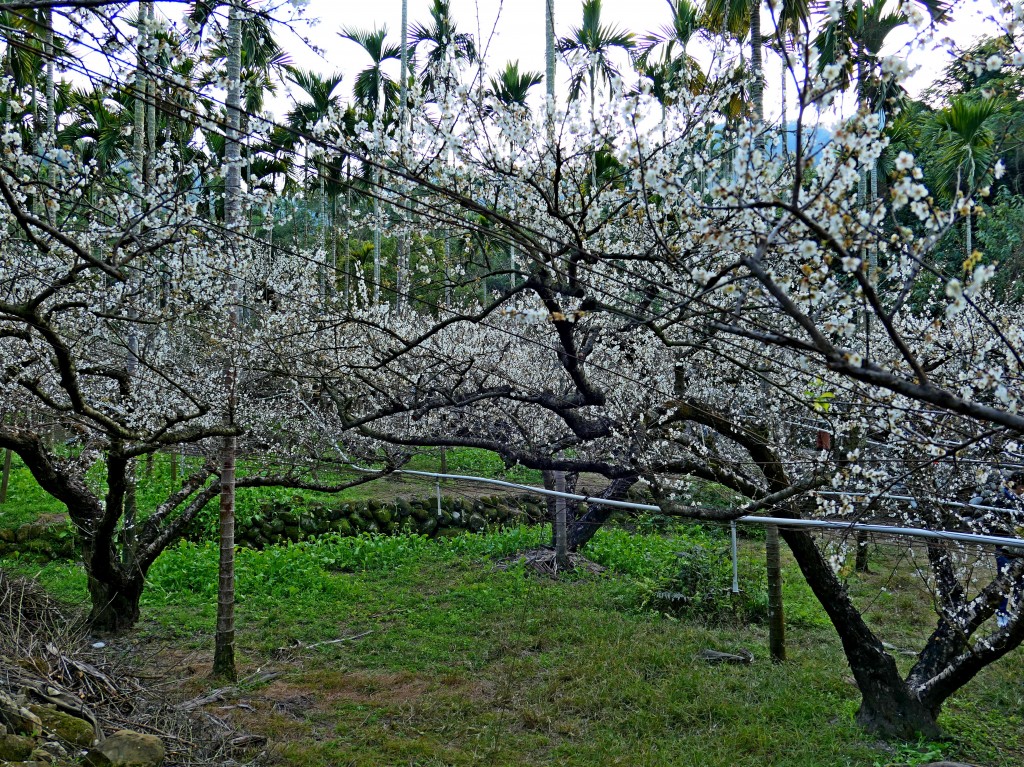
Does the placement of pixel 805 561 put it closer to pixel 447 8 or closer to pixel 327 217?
pixel 447 8

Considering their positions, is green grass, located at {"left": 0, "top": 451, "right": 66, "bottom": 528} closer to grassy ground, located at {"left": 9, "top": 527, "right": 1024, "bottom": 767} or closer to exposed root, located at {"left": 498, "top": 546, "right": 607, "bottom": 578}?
grassy ground, located at {"left": 9, "top": 527, "right": 1024, "bottom": 767}

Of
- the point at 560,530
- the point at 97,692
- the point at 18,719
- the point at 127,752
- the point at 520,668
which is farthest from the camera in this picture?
the point at 560,530

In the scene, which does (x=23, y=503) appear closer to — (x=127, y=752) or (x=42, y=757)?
(x=127, y=752)

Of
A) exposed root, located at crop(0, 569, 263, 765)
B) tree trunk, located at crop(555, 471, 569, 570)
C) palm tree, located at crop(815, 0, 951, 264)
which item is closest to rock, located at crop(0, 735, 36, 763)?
exposed root, located at crop(0, 569, 263, 765)

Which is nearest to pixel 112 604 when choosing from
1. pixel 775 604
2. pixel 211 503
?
pixel 211 503

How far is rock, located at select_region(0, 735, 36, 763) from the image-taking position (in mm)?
3320

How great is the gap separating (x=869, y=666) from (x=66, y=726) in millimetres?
5116

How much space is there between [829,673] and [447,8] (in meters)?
14.4

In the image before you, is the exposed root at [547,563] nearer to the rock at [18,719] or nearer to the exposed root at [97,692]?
the exposed root at [97,692]

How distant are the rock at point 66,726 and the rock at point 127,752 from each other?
0.34 ft

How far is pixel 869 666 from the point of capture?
512 centimetres

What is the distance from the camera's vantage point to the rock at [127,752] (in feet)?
12.4

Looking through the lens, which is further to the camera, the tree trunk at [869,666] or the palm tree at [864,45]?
the tree trunk at [869,666]

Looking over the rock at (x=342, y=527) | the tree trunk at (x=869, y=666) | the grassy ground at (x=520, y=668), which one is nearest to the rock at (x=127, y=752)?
the grassy ground at (x=520, y=668)
